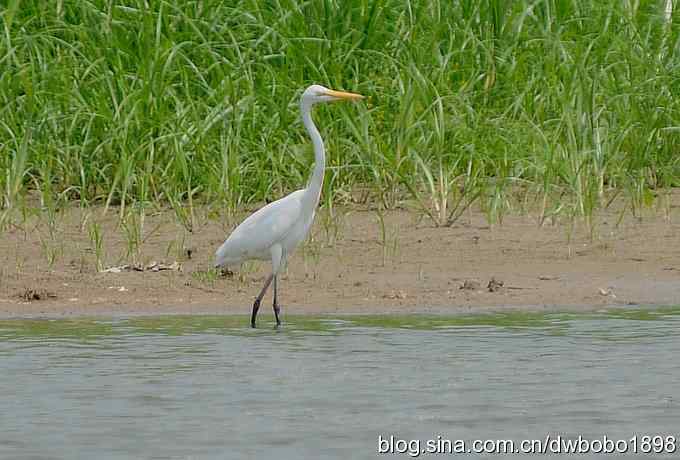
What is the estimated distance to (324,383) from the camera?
20.0ft

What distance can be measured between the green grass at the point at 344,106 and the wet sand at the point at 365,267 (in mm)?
157

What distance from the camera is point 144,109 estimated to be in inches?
351

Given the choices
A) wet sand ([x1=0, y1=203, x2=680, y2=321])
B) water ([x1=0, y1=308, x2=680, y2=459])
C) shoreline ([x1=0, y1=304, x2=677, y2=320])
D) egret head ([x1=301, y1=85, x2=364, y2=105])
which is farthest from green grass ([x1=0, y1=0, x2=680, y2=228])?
water ([x1=0, y1=308, x2=680, y2=459])

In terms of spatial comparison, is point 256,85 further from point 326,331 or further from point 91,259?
point 326,331

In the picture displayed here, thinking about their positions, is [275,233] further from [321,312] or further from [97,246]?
[97,246]

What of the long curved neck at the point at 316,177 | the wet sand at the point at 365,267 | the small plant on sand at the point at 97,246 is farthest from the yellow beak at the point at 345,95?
the small plant on sand at the point at 97,246

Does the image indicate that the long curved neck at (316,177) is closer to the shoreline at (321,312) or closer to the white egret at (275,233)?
the white egret at (275,233)

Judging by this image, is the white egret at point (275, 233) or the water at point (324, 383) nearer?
the water at point (324, 383)

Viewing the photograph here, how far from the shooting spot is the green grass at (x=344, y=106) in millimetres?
8836

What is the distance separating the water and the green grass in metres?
1.55

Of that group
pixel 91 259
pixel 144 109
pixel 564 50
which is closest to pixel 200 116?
pixel 144 109

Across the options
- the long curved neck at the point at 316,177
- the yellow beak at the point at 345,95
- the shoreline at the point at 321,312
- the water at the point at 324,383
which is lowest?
the water at the point at 324,383

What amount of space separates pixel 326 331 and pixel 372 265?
1.21 meters

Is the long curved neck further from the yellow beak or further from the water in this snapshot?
the water
